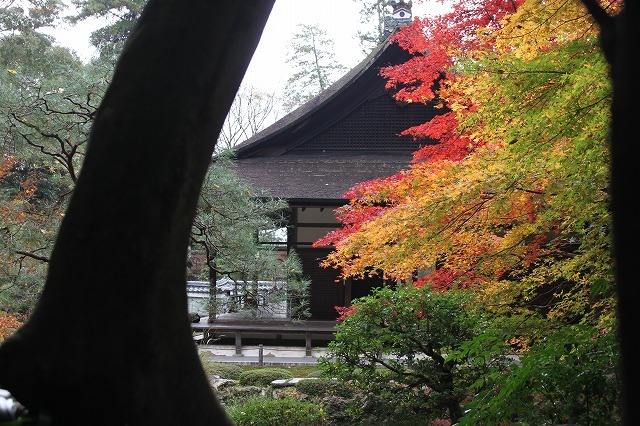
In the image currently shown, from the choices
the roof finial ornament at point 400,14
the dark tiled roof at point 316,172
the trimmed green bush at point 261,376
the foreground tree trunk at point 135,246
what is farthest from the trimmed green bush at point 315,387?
the roof finial ornament at point 400,14

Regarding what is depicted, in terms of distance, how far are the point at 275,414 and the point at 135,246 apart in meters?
6.87

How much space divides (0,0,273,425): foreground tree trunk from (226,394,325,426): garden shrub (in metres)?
6.51

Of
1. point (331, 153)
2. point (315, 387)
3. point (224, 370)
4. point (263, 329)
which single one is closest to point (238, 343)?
point (263, 329)

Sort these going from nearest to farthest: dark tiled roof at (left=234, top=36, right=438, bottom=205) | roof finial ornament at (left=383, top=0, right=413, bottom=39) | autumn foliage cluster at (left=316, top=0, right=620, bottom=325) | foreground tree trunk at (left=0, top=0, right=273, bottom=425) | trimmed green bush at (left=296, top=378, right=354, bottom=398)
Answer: foreground tree trunk at (left=0, top=0, right=273, bottom=425) < autumn foliage cluster at (left=316, top=0, right=620, bottom=325) < trimmed green bush at (left=296, top=378, right=354, bottom=398) < dark tiled roof at (left=234, top=36, right=438, bottom=205) < roof finial ornament at (left=383, top=0, right=413, bottom=39)

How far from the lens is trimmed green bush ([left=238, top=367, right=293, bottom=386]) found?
36.4 ft

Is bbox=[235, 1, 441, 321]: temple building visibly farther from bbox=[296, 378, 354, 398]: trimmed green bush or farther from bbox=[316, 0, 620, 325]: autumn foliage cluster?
bbox=[316, 0, 620, 325]: autumn foliage cluster

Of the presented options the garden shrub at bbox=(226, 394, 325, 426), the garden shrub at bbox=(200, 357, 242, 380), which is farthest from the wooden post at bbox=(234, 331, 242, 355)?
the garden shrub at bbox=(226, 394, 325, 426)

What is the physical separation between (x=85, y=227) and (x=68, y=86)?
7431 mm

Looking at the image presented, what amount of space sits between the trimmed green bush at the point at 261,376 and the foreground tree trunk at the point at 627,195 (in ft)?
34.2

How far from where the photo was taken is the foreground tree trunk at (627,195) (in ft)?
3.40

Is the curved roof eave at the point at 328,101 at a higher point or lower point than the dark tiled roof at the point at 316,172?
higher

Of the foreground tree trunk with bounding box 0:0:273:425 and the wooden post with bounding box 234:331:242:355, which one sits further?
the wooden post with bounding box 234:331:242:355

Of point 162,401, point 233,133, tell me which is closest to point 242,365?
point 162,401

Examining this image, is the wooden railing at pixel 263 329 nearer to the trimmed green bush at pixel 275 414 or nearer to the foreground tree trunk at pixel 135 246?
the trimmed green bush at pixel 275 414
